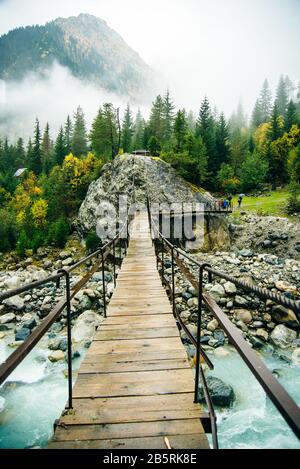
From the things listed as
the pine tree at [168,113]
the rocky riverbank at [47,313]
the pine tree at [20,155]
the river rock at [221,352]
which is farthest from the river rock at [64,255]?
the pine tree at [20,155]

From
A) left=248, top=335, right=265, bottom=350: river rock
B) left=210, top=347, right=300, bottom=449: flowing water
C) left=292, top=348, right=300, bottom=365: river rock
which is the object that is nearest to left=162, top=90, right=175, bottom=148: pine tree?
left=248, top=335, right=265, bottom=350: river rock

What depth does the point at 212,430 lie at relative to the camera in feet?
7.16

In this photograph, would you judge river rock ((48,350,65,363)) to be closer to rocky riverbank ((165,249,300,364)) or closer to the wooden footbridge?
rocky riverbank ((165,249,300,364))

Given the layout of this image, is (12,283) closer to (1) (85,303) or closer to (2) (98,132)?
(1) (85,303)

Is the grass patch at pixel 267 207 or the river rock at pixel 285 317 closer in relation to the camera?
the river rock at pixel 285 317

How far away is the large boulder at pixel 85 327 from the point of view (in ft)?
32.7

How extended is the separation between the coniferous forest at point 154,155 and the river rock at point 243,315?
2049cm

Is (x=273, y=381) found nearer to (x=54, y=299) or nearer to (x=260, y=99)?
(x=54, y=299)

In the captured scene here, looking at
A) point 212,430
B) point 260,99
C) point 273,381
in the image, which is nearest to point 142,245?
point 212,430

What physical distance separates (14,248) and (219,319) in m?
35.4

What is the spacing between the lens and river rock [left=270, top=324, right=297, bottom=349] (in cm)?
924

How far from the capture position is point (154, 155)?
122 feet

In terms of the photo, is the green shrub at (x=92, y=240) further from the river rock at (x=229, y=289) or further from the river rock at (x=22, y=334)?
the river rock at (x=229, y=289)

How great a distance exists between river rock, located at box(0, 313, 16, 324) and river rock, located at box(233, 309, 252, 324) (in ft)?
34.5
